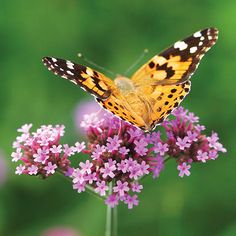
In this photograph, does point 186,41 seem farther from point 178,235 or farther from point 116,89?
point 178,235

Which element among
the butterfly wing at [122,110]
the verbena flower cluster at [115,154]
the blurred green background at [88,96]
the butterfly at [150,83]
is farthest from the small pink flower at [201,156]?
the blurred green background at [88,96]

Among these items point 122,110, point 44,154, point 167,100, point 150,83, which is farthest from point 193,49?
point 44,154

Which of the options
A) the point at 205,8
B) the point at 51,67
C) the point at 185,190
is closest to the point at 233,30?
the point at 205,8

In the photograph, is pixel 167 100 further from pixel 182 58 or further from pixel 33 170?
pixel 33 170

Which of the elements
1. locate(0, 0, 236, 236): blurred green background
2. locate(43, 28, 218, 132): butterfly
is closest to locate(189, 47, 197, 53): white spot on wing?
locate(43, 28, 218, 132): butterfly

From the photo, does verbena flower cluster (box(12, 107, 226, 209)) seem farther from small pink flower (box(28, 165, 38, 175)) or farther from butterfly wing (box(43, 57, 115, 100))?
butterfly wing (box(43, 57, 115, 100))

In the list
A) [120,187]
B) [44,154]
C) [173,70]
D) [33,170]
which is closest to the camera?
[120,187]

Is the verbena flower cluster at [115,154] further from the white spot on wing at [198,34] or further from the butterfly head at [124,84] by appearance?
the white spot on wing at [198,34]
